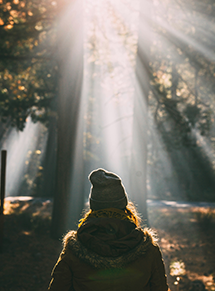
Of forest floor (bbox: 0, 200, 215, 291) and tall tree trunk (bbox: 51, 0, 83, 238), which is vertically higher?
tall tree trunk (bbox: 51, 0, 83, 238)

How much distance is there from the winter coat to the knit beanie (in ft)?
0.54

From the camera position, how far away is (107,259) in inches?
67.8

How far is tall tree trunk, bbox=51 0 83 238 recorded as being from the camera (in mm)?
8297

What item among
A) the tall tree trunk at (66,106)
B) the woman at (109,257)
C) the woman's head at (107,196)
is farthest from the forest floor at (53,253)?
the woman's head at (107,196)

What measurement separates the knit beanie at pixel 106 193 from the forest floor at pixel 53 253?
14.0 feet

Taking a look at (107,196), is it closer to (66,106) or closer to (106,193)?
(106,193)

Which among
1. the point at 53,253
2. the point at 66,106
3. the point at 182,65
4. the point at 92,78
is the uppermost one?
the point at 182,65

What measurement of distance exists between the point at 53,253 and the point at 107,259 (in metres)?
6.04

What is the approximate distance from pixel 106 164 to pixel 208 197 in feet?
48.1

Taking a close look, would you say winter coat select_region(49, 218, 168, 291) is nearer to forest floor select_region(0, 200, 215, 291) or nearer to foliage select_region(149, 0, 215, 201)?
forest floor select_region(0, 200, 215, 291)

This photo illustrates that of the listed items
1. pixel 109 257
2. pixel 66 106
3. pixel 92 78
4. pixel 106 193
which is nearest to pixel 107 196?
pixel 106 193

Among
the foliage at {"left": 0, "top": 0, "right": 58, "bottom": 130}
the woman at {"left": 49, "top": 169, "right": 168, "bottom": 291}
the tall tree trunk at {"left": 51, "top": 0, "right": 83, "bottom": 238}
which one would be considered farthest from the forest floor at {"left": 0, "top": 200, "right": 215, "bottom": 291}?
Result: the woman at {"left": 49, "top": 169, "right": 168, "bottom": 291}

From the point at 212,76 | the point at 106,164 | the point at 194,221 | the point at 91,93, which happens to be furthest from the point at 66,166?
the point at 106,164

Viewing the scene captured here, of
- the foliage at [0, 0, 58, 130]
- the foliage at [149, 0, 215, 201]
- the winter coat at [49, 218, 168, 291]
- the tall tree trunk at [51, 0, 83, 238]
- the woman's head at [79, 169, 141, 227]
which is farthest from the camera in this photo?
the foliage at [149, 0, 215, 201]
